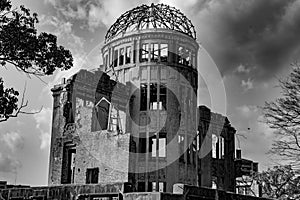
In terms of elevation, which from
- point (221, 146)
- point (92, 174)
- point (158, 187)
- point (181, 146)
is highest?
point (221, 146)

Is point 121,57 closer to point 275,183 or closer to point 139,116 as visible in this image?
point 139,116

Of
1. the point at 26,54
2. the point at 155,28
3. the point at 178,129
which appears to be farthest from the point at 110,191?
the point at 155,28

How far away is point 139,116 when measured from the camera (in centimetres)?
3061

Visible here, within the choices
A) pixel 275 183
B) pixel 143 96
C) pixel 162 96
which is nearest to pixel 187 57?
pixel 162 96

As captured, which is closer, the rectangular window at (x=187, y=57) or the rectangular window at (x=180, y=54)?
the rectangular window at (x=180, y=54)

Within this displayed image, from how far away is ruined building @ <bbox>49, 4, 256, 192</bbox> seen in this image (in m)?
27.4

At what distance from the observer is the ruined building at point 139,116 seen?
27438 millimetres

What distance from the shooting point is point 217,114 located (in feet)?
117

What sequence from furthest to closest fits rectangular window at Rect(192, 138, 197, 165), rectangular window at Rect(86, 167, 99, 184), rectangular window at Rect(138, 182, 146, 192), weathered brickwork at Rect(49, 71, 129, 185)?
rectangular window at Rect(192, 138, 197, 165), rectangular window at Rect(138, 182, 146, 192), rectangular window at Rect(86, 167, 99, 184), weathered brickwork at Rect(49, 71, 129, 185)

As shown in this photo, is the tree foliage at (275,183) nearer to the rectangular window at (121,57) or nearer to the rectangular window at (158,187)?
the rectangular window at (158,187)

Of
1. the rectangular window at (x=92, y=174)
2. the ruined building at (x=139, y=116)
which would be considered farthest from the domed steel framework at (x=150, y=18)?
the rectangular window at (x=92, y=174)

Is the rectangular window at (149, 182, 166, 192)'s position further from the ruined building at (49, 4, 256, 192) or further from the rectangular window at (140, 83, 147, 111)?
the rectangular window at (140, 83, 147, 111)

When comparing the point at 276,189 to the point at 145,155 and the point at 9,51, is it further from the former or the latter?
the point at 9,51

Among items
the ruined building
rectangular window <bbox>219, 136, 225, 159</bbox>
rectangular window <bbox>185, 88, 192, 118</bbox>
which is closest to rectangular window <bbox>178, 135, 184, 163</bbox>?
the ruined building
